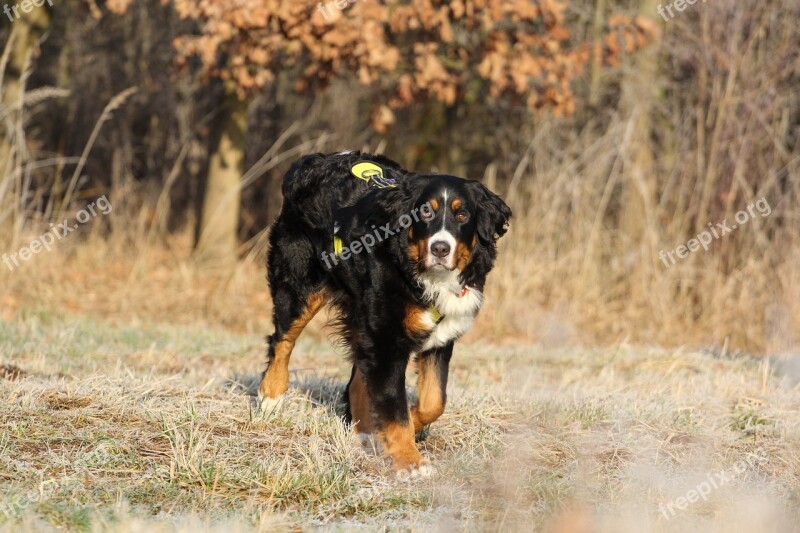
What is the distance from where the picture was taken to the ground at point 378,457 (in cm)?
399

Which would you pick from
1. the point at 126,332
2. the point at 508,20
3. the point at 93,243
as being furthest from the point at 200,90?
the point at 126,332

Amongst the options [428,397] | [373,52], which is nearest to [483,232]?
[428,397]

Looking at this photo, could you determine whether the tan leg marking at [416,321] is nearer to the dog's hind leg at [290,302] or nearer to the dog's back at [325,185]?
the dog's back at [325,185]

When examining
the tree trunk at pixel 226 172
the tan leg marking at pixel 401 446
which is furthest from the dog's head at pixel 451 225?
the tree trunk at pixel 226 172

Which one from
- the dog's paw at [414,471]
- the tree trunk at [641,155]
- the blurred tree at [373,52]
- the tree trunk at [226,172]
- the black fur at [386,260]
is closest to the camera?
the dog's paw at [414,471]

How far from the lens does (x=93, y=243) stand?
1200cm

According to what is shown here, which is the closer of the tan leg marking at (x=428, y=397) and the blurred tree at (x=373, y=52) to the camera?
the tan leg marking at (x=428, y=397)

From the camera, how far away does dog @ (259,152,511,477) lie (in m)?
4.73

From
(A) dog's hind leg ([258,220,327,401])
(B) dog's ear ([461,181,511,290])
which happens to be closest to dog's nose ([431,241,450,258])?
(B) dog's ear ([461,181,511,290])

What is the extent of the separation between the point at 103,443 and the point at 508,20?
31.0 ft

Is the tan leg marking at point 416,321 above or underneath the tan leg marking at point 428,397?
above

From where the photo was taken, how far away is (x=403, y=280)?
4.84 metres

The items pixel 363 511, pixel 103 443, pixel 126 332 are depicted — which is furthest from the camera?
pixel 126 332

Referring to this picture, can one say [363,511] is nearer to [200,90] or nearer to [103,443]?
[103,443]
